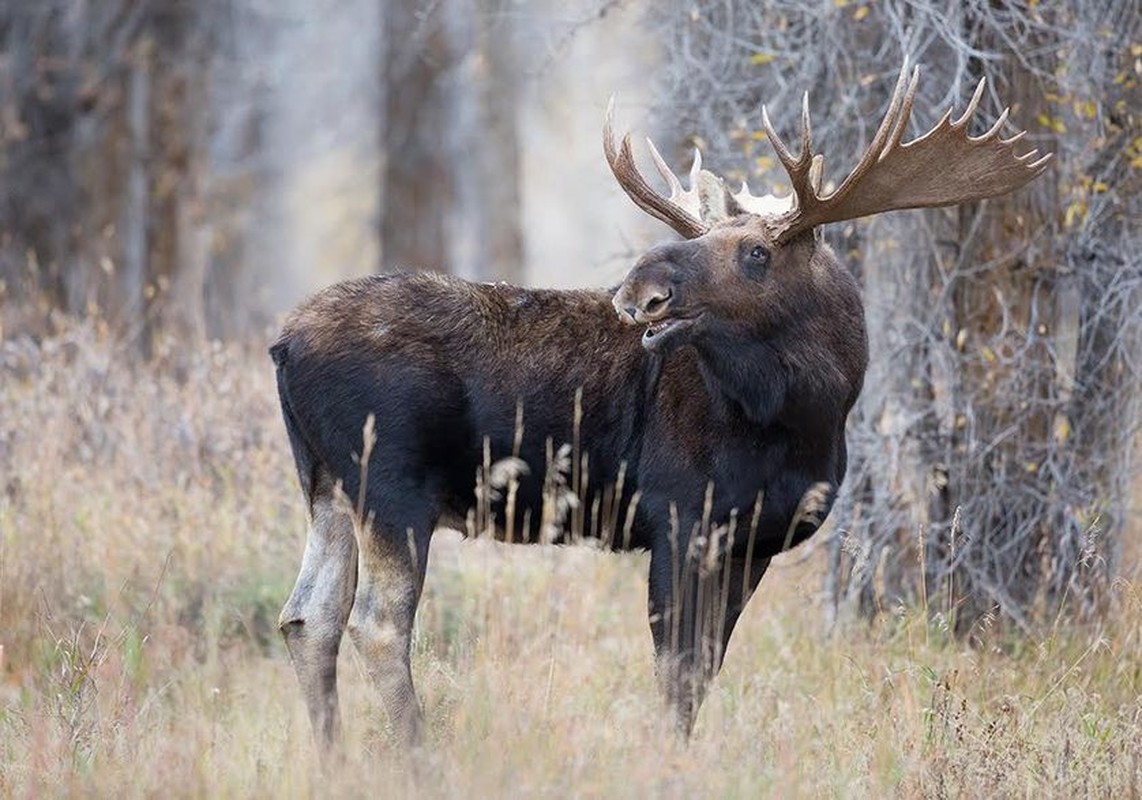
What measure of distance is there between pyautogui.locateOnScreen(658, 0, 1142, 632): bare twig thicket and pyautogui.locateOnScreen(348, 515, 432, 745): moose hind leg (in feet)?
7.94

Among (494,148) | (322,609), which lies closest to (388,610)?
(322,609)

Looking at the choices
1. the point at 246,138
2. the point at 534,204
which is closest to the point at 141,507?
the point at 246,138

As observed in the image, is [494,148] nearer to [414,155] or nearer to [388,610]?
[414,155]

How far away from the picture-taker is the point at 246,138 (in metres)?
27.0

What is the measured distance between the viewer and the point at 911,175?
6582 millimetres

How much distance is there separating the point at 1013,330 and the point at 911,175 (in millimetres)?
1596

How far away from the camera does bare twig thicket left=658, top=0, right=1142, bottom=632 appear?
25.9 feet

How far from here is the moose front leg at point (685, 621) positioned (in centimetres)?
615

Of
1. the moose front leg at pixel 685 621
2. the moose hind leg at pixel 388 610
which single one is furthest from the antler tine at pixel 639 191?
the moose hind leg at pixel 388 610

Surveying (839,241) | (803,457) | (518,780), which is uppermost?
(839,241)

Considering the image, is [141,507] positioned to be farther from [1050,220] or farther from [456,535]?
[1050,220]

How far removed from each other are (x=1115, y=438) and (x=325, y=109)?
21.2 meters

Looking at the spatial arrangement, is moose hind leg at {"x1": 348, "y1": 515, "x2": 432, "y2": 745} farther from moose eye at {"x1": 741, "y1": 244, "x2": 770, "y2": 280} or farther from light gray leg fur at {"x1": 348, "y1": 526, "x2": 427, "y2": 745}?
moose eye at {"x1": 741, "y1": 244, "x2": 770, "y2": 280}

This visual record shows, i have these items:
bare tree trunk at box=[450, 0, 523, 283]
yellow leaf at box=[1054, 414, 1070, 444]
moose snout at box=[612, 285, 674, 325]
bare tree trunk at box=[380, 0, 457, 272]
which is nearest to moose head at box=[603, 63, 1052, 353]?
moose snout at box=[612, 285, 674, 325]
